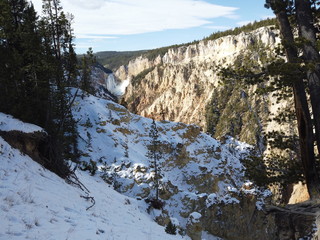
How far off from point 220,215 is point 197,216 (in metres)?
5.17

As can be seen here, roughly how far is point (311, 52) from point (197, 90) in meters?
134

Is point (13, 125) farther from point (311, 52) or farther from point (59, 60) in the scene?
point (311, 52)

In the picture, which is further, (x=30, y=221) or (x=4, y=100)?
(x=4, y=100)

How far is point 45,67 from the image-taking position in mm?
11500

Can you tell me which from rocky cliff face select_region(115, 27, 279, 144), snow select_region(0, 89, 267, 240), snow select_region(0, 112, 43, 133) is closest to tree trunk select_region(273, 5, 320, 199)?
snow select_region(0, 89, 267, 240)

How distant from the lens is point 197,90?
140 meters

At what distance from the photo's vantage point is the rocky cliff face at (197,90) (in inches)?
4353

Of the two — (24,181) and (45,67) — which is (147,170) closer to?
(45,67)

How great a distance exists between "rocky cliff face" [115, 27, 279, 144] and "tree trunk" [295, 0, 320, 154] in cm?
8397

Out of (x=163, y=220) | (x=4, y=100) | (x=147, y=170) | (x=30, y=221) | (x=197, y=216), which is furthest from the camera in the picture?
(x=147, y=170)

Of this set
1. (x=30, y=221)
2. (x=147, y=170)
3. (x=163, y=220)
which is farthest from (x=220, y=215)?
(x=30, y=221)

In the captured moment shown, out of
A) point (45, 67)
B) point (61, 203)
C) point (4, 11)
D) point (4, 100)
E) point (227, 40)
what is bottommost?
point (61, 203)

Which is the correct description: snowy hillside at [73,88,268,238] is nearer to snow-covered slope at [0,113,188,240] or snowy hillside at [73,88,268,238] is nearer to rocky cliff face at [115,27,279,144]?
snow-covered slope at [0,113,188,240]

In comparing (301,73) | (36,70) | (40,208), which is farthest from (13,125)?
(301,73)
